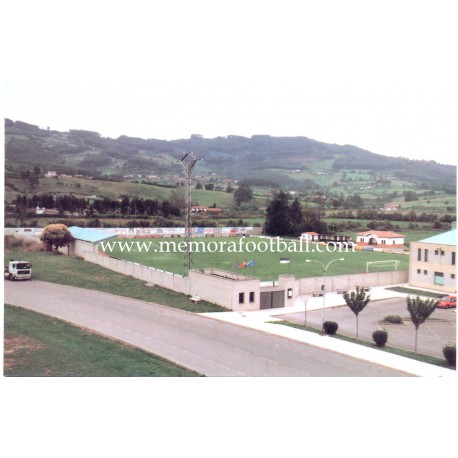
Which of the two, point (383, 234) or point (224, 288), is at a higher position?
→ point (383, 234)

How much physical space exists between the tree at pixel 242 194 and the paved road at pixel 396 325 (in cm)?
415

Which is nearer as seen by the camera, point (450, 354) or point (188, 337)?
point (450, 354)

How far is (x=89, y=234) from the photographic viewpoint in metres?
16.9

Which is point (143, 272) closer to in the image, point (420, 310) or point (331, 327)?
point (331, 327)

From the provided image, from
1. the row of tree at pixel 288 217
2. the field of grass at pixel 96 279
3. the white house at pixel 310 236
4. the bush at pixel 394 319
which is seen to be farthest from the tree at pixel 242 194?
the bush at pixel 394 319

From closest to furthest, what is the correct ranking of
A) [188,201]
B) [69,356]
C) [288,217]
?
[69,356] → [188,201] → [288,217]

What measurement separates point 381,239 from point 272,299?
207 inches

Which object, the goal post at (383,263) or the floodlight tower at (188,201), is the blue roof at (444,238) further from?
the floodlight tower at (188,201)

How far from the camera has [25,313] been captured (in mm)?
13750

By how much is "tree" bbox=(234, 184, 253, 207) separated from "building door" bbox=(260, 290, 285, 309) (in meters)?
3.24

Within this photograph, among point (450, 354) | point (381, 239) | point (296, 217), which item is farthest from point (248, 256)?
point (450, 354)

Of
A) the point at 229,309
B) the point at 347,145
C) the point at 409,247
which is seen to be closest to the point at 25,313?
the point at 229,309

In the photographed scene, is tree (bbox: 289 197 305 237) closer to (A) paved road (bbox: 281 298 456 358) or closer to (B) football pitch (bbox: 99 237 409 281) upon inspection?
(B) football pitch (bbox: 99 237 409 281)

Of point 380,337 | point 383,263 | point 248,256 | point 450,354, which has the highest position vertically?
point 248,256
